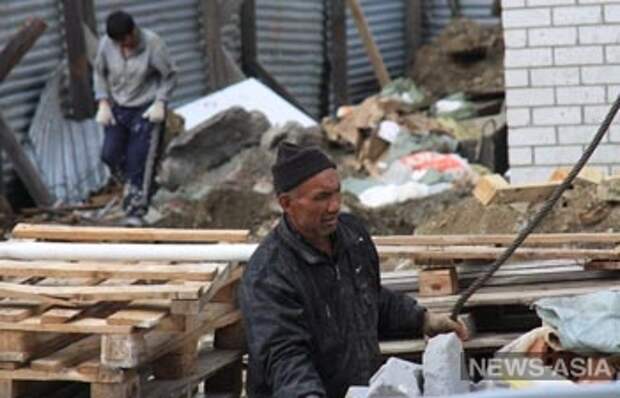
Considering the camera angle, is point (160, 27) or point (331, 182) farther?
point (160, 27)

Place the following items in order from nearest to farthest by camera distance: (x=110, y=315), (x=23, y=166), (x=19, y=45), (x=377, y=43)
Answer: (x=110, y=315) < (x=19, y=45) < (x=23, y=166) < (x=377, y=43)

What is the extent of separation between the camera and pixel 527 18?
11844 mm

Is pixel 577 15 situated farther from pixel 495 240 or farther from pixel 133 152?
pixel 133 152

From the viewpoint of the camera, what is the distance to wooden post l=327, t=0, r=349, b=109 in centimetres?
2006

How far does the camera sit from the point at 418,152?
15.7 meters

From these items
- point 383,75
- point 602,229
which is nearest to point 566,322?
point 602,229

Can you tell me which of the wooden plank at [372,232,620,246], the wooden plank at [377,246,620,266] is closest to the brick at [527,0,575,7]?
the wooden plank at [372,232,620,246]

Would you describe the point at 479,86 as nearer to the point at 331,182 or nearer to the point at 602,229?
the point at 602,229

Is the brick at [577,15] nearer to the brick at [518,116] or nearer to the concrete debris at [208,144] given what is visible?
the brick at [518,116]


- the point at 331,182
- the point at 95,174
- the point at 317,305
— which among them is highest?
the point at 331,182

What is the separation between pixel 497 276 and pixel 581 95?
13.9 feet

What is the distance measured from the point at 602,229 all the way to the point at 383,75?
911cm

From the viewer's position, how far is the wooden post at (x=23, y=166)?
15570mm

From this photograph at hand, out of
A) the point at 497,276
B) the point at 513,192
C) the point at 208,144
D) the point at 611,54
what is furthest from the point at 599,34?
the point at 208,144
